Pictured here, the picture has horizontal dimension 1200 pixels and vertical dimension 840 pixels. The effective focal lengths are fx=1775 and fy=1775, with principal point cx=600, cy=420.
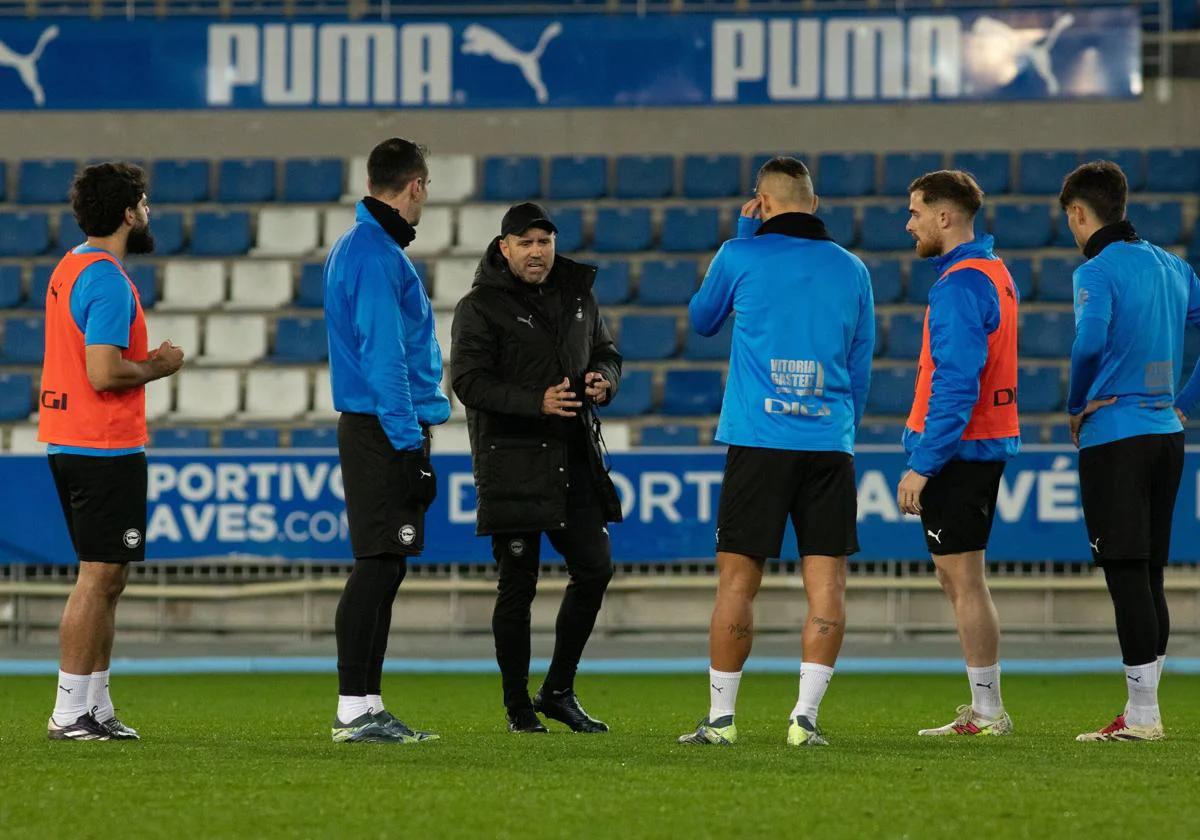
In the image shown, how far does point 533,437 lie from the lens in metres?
6.36

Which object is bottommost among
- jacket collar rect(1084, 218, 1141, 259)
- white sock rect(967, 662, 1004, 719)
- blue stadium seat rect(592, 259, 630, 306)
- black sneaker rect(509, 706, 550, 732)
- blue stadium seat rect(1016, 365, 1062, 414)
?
black sneaker rect(509, 706, 550, 732)

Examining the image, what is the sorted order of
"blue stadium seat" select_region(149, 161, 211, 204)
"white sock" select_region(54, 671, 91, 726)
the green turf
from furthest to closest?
1. "blue stadium seat" select_region(149, 161, 211, 204)
2. "white sock" select_region(54, 671, 91, 726)
3. the green turf

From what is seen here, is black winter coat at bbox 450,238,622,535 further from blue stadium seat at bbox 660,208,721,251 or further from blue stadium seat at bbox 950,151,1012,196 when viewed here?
blue stadium seat at bbox 950,151,1012,196

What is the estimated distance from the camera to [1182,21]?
1723 centimetres

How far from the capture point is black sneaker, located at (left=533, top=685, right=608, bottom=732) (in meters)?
6.54

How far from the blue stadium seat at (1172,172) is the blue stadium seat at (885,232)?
2387 millimetres

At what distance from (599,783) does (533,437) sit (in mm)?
1853

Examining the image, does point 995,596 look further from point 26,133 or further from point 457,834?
point 26,133

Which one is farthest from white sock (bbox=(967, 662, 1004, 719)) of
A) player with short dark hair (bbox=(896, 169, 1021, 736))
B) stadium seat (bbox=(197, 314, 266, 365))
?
stadium seat (bbox=(197, 314, 266, 365))

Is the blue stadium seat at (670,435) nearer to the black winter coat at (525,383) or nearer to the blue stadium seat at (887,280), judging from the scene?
the blue stadium seat at (887,280)

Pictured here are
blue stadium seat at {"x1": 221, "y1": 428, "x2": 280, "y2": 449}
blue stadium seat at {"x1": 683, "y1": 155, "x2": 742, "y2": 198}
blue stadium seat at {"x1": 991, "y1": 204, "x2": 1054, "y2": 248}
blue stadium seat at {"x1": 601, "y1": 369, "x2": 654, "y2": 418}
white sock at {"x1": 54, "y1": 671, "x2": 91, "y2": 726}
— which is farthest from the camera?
blue stadium seat at {"x1": 683, "y1": 155, "x2": 742, "y2": 198}

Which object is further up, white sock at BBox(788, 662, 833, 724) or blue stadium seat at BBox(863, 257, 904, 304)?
blue stadium seat at BBox(863, 257, 904, 304)

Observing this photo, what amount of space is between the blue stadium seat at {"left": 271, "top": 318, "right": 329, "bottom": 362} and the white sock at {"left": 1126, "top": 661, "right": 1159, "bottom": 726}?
10560mm

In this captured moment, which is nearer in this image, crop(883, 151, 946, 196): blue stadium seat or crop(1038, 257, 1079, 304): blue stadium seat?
crop(1038, 257, 1079, 304): blue stadium seat
